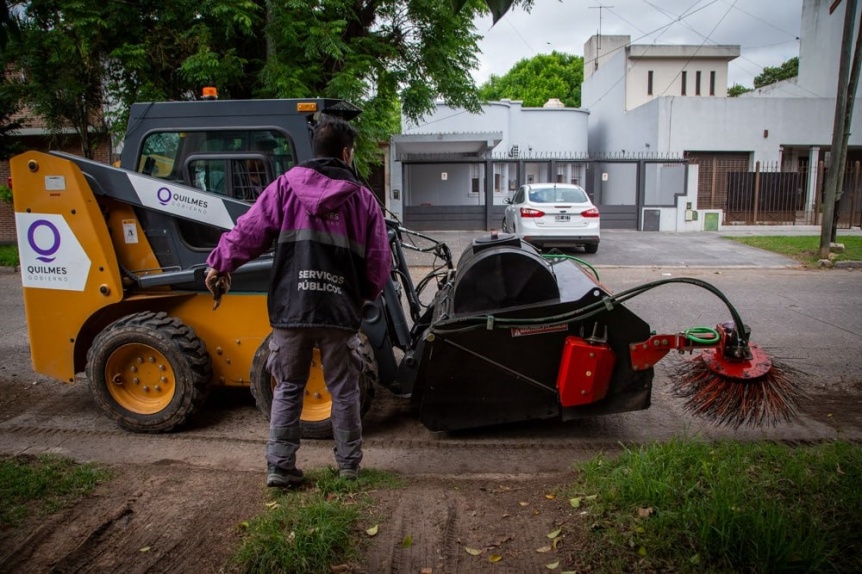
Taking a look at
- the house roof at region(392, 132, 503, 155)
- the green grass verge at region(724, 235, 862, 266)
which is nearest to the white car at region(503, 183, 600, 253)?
the green grass verge at region(724, 235, 862, 266)

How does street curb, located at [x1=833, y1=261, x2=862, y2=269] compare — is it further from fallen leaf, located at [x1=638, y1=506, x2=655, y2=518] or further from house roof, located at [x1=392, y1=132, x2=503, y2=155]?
fallen leaf, located at [x1=638, y1=506, x2=655, y2=518]

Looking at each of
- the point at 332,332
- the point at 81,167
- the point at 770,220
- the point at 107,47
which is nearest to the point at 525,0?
the point at 332,332

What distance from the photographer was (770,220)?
2217cm

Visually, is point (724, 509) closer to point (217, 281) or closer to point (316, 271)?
point (316, 271)

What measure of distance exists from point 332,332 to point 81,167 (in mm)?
2380

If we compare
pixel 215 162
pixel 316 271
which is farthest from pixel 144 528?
pixel 215 162

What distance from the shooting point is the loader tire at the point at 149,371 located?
4445 millimetres

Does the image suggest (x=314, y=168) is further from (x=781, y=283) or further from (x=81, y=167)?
(x=781, y=283)

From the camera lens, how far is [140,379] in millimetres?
4645

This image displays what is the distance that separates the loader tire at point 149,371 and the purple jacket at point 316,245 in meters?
1.24

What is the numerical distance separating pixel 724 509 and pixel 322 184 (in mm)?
2370

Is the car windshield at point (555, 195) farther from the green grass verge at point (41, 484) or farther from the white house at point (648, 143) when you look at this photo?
the green grass verge at point (41, 484)

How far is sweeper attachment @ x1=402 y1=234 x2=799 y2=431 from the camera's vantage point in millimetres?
3855

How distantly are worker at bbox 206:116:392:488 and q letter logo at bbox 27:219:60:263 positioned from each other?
1697 mm
